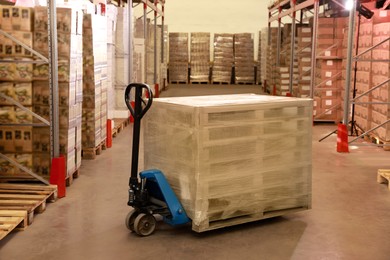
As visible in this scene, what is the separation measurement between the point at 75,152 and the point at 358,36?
6795mm

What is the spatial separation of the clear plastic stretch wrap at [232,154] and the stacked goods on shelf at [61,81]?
1.56 m

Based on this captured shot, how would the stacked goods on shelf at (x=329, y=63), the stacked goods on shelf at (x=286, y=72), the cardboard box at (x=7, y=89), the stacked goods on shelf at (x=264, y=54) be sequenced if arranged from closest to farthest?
the cardboard box at (x=7, y=89) < the stacked goods on shelf at (x=329, y=63) < the stacked goods on shelf at (x=286, y=72) < the stacked goods on shelf at (x=264, y=54)

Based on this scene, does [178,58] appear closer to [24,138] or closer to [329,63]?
[329,63]

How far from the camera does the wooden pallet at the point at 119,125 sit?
11359 mm

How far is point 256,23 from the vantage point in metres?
28.0

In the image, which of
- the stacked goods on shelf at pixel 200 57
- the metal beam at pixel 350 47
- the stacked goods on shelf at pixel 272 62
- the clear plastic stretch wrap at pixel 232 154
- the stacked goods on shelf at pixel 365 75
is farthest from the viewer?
the stacked goods on shelf at pixel 200 57

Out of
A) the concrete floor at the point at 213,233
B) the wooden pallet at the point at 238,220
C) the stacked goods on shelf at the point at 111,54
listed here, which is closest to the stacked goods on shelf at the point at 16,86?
the concrete floor at the point at 213,233

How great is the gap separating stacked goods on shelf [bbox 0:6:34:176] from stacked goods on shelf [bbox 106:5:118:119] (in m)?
4.56

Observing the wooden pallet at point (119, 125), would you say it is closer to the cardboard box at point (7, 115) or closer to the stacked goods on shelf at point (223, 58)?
the cardboard box at point (7, 115)

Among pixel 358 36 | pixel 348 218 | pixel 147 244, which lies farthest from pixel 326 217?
pixel 358 36

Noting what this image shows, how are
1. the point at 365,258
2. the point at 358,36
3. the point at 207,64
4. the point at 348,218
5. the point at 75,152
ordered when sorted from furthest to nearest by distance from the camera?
1. the point at 207,64
2. the point at 358,36
3. the point at 75,152
4. the point at 348,218
5. the point at 365,258

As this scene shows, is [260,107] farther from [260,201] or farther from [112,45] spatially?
[112,45]

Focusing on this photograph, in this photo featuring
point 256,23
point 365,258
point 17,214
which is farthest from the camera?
point 256,23

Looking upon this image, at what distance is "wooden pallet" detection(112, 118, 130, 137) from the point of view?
11.4 meters
